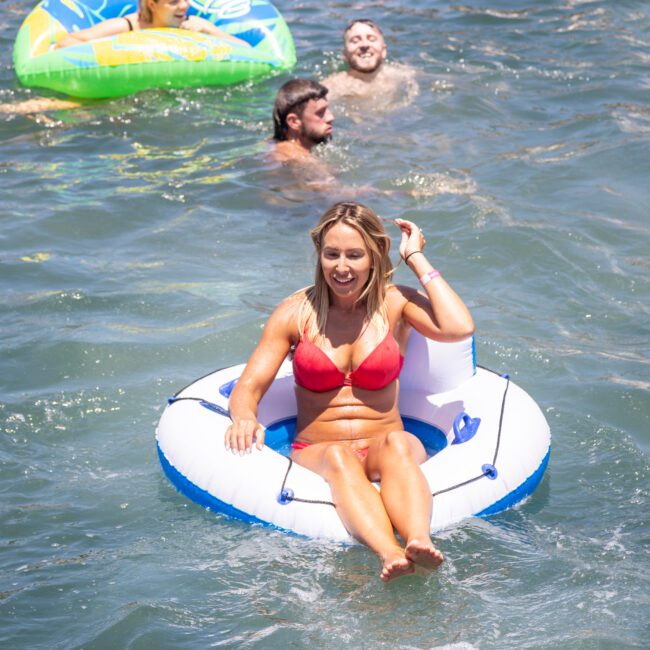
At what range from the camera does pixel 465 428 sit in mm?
4703

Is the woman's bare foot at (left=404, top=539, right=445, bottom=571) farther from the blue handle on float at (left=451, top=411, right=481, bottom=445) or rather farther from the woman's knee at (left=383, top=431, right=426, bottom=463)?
the blue handle on float at (left=451, top=411, right=481, bottom=445)

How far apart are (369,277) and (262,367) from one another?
58 centimetres

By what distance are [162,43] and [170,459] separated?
5.98m

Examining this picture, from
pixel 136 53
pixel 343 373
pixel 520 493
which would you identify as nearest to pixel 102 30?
pixel 136 53

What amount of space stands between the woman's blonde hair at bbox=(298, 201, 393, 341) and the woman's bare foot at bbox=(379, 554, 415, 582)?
3.48 ft

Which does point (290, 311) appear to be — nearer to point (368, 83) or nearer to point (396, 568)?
point (396, 568)

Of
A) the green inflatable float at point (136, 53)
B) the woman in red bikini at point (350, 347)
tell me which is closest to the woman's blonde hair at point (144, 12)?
the green inflatable float at point (136, 53)

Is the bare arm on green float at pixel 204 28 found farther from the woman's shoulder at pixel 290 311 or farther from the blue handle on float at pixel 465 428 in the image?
the blue handle on float at pixel 465 428

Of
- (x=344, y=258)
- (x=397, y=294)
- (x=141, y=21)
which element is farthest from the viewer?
(x=141, y=21)

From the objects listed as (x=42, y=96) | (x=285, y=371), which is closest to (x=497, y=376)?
(x=285, y=371)

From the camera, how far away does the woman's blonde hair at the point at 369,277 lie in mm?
4379

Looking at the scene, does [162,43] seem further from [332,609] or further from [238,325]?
[332,609]

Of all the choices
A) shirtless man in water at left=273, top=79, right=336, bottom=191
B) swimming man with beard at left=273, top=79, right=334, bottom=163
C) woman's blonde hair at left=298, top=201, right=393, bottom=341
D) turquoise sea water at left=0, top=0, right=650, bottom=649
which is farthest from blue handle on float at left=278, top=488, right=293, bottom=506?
swimming man with beard at left=273, top=79, right=334, bottom=163

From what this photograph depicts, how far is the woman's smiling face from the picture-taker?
436 cm
